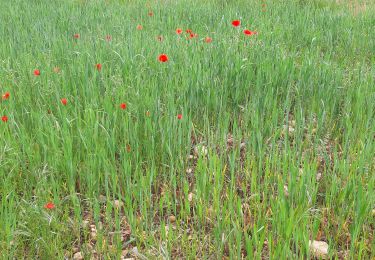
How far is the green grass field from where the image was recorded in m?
2.03

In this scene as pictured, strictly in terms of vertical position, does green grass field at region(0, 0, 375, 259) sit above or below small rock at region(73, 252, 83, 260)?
above

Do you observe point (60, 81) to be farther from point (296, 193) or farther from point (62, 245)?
point (296, 193)

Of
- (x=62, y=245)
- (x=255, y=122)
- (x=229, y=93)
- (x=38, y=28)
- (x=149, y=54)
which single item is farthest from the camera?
(x=38, y=28)

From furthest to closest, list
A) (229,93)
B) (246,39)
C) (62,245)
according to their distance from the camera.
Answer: (246,39)
(229,93)
(62,245)

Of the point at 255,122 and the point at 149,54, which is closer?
the point at 255,122

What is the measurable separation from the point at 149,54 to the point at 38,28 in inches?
76.0

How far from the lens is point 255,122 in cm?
262

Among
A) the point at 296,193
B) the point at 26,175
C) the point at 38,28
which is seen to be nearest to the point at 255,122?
the point at 296,193

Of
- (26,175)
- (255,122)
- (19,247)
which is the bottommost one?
(19,247)

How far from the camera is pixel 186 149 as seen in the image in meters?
2.73

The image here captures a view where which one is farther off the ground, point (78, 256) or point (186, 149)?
point (186, 149)

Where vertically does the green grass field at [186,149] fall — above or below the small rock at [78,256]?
above

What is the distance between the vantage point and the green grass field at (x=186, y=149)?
6.65 ft

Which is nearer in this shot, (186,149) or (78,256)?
(78,256)
